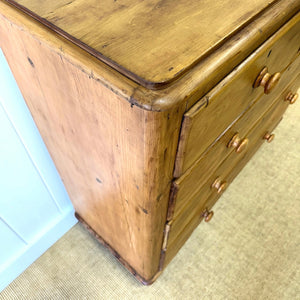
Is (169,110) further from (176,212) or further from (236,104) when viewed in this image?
(176,212)

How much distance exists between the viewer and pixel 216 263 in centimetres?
111

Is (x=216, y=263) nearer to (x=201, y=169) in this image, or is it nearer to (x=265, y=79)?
(x=201, y=169)

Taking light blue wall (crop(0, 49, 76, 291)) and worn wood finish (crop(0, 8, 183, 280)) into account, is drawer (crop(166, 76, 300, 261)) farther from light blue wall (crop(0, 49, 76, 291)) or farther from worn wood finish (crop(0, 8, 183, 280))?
light blue wall (crop(0, 49, 76, 291))

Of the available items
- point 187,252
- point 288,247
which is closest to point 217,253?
point 187,252

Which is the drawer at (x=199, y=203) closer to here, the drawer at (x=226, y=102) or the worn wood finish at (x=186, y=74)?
the drawer at (x=226, y=102)

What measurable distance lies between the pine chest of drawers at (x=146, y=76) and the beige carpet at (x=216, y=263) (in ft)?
1.72

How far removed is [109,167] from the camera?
1.79 feet

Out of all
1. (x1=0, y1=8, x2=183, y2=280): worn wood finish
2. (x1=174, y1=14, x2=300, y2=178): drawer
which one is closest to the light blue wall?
(x1=0, y1=8, x2=183, y2=280): worn wood finish

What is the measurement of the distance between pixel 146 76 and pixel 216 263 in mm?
991

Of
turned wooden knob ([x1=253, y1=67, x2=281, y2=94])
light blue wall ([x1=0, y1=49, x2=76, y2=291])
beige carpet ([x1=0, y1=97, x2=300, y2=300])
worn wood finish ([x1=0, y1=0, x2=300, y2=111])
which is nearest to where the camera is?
worn wood finish ([x1=0, y1=0, x2=300, y2=111])

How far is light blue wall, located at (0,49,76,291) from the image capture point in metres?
0.70

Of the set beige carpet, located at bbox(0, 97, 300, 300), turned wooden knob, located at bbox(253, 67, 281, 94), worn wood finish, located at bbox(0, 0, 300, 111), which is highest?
worn wood finish, located at bbox(0, 0, 300, 111)

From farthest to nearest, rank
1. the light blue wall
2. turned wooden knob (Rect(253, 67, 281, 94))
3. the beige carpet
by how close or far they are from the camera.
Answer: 1. the beige carpet
2. the light blue wall
3. turned wooden knob (Rect(253, 67, 281, 94))

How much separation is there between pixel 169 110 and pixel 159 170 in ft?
0.42
